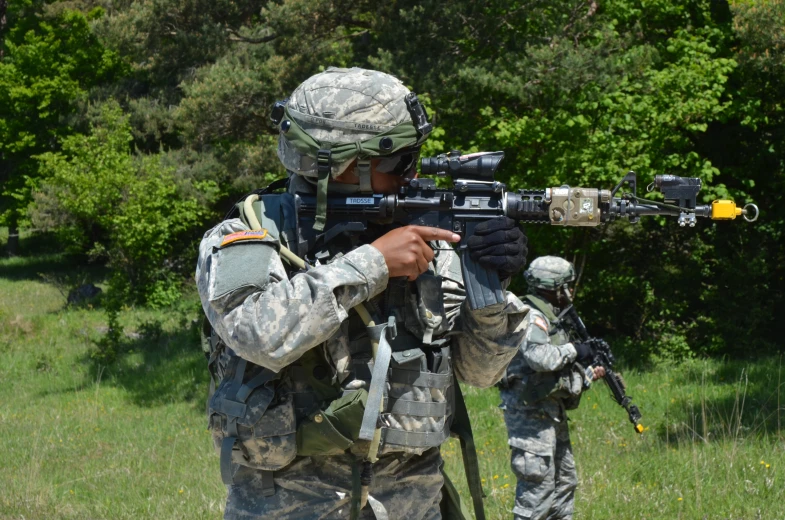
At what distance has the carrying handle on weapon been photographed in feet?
8.71

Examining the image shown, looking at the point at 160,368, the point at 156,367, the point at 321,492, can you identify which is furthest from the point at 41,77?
the point at 321,492

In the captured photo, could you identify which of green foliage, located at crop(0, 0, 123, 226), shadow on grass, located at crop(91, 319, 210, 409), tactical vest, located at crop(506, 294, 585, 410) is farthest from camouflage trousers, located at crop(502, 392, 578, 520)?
green foliage, located at crop(0, 0, 123, 226)

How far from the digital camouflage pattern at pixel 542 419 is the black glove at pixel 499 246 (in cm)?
289

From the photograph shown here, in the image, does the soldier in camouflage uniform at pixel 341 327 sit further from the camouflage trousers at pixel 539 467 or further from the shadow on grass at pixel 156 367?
the shadow on grass at pixel 156 367

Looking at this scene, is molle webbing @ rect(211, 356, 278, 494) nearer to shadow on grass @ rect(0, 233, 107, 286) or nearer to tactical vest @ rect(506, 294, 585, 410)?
tactical vest @ rect(506, 294, 585, 410)

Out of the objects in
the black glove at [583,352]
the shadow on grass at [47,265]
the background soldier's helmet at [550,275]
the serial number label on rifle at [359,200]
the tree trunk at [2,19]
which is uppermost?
the serial number label on rifle at [359,200]

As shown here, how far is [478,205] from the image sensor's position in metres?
2.79

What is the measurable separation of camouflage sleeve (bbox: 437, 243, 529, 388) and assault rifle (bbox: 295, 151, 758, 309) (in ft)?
0.59

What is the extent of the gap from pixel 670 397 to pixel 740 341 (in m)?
3.89

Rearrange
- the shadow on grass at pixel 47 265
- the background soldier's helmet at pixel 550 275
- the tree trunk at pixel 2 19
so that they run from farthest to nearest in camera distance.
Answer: the tree trunk at pixel 2 19 → the shadow on grass at pixel 47 265 → the background soldier's helmet at pixel 550 275

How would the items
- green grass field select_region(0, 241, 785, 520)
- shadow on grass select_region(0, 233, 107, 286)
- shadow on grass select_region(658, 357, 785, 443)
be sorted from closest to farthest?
1. green grass field select_region(0, 241, 785, 520)
2. shadow on grass select_region(658, 357, 785, 443)
3. shadow on grass select_region(0, 233, 107, 286)

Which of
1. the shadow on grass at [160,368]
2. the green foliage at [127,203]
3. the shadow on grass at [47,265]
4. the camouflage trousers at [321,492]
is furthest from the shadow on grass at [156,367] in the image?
the shadow on grass at [47,265]

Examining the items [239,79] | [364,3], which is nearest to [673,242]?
[364,3]

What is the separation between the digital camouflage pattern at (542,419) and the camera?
5637mm
